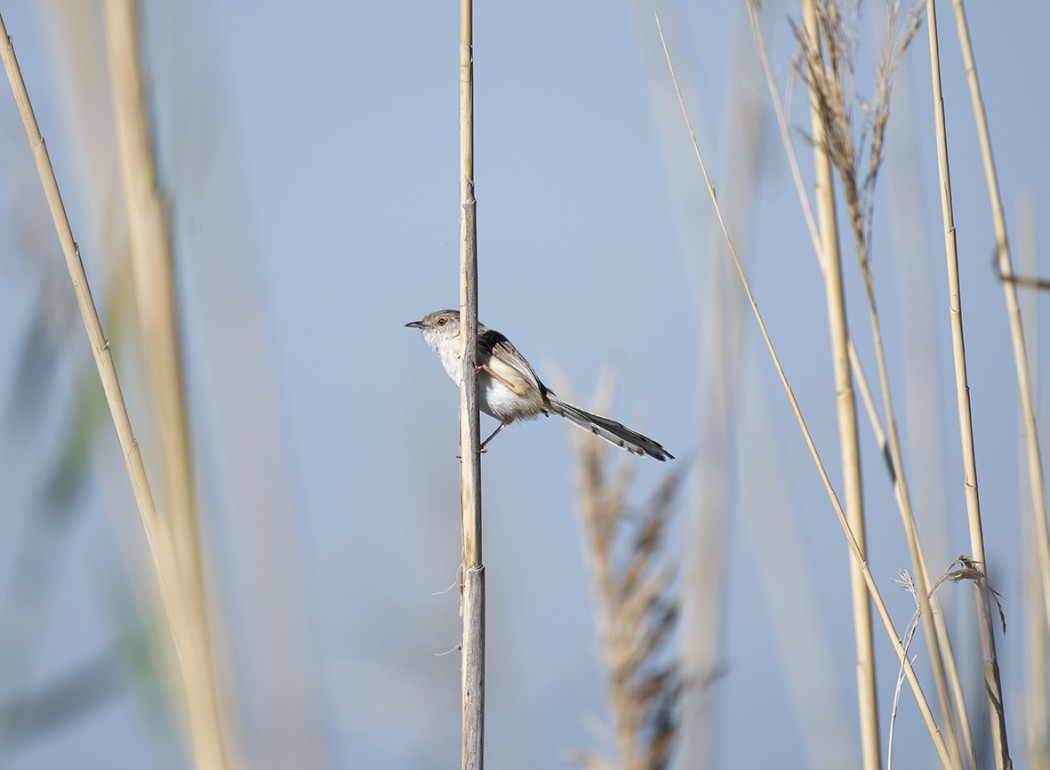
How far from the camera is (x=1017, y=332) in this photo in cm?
166

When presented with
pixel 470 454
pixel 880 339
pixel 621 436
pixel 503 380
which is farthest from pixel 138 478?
pixel 503 380

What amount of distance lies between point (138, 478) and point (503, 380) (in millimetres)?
2154

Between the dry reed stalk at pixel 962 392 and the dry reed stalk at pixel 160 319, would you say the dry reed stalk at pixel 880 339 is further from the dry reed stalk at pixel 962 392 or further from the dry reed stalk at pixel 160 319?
the dry reed stalk at pixel 160 319

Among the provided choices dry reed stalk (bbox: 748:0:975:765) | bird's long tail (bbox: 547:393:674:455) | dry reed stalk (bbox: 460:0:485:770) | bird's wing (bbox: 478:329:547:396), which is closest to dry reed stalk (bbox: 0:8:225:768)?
dry reed stalk (bbox: 460:0:485:770)

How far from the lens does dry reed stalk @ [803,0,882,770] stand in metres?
1.66

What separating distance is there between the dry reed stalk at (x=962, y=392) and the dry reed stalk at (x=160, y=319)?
122 centimetres

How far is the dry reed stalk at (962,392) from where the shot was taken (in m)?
1.55

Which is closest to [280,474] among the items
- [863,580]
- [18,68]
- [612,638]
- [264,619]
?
[264,619]

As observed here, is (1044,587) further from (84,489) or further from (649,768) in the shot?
(84,489)

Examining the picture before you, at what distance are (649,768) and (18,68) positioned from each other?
1907 mm

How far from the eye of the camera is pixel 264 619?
109cm

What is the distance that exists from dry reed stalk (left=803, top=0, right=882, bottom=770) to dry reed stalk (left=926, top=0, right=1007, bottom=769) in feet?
0.60

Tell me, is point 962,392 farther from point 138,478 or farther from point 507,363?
point 507,363

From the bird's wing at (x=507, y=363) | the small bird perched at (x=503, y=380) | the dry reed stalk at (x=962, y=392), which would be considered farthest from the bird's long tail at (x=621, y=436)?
the dry reed stalk at (x=962, y=392)
